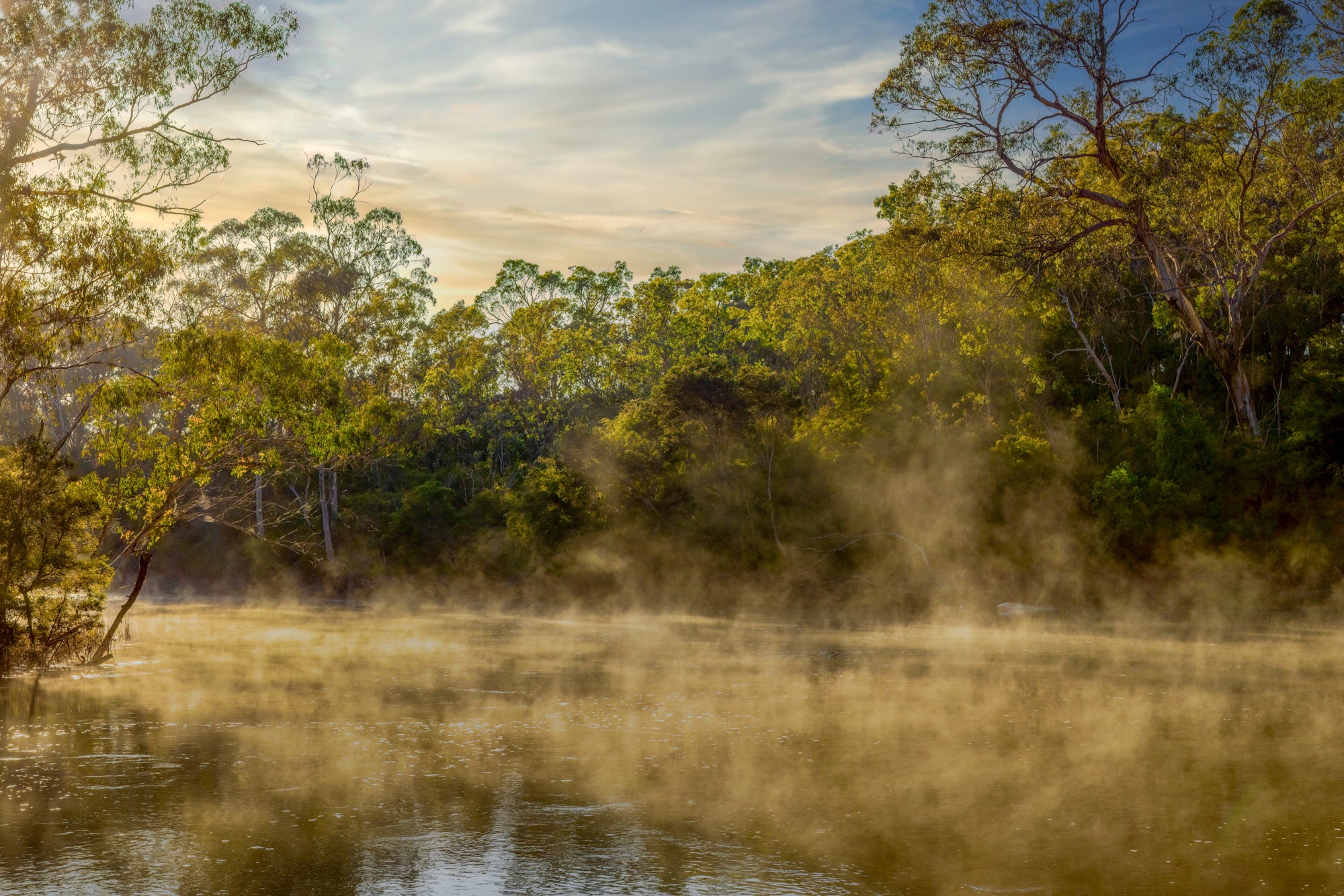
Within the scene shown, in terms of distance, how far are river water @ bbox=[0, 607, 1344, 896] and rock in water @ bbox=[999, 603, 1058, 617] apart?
1154cm

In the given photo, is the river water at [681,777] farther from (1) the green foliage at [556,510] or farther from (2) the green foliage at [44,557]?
(1) the green foliage at [556,510]

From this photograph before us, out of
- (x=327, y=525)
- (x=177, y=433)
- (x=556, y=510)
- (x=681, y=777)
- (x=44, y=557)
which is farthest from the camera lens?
(x=327, y=525)

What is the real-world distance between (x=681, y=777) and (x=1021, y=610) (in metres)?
25.6

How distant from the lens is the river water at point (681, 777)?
28.1 feet

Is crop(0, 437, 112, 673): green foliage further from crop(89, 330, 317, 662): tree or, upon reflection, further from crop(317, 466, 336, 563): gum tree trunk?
crop(317, 466, 336, 563): gum tree trunk

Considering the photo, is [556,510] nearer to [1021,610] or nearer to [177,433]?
[1021,610]

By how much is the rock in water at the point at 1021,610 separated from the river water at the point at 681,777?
11.5m

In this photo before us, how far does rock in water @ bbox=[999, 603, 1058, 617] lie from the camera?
34.9m

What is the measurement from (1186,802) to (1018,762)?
2188mm

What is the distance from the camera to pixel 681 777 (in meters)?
12.0

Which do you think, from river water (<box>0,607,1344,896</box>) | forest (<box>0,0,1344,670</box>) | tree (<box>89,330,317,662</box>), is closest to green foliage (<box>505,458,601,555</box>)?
forest (<box>0,0,1344,670</box>)

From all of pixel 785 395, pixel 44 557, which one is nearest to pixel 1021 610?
pixel 785 395

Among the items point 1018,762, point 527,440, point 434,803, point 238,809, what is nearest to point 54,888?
point 238,809

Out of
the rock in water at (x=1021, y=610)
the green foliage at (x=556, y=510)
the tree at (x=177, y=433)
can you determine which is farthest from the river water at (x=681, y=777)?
the green foliage at (x=556, y=510)
